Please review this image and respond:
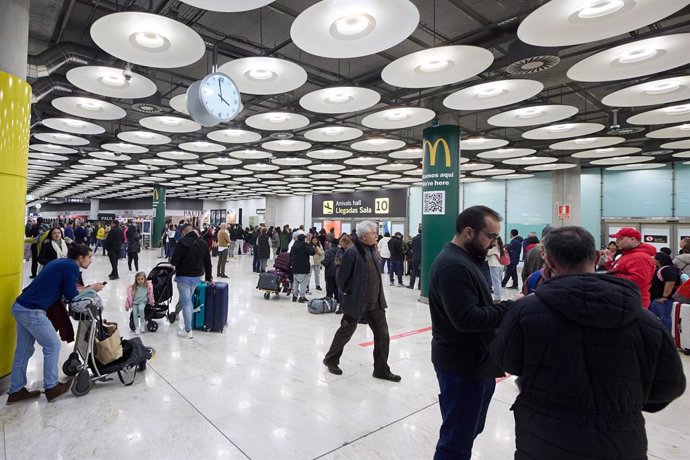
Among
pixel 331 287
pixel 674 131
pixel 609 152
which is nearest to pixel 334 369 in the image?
pixel 331 287

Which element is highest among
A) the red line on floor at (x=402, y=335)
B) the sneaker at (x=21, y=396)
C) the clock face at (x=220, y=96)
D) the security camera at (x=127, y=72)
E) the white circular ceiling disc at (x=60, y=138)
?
the white circular ceiling disc at (x=60, y=138)

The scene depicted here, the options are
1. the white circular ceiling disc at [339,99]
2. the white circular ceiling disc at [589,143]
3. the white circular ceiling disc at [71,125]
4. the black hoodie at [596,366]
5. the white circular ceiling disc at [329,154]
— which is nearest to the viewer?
the black hoodie at [596,366]

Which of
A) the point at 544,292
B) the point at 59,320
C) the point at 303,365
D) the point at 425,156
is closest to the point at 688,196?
the point at 425,156

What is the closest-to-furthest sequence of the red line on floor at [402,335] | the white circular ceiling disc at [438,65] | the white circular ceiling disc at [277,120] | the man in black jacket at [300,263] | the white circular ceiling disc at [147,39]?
1. the white circular ceiling disc at [147,39]
2. the white circular ceiling disc at [438,65]
3. the red line on floor at [402,335]
4. the man in black jacket at [300,263]
5. the white circular ceiling disc at [277,120]

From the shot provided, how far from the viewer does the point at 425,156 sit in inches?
347

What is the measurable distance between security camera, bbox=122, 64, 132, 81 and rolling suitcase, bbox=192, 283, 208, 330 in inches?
142

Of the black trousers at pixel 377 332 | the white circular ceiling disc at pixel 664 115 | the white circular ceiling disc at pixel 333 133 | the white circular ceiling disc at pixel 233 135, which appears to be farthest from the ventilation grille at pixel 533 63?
the white circular ceiling disc at pixel 233 135

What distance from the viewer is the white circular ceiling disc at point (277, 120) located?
8.55 meters

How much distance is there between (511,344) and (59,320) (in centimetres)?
410

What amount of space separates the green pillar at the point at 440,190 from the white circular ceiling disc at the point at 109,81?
5.97 metres

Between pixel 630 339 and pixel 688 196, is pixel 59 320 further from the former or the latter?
pixel 688 196

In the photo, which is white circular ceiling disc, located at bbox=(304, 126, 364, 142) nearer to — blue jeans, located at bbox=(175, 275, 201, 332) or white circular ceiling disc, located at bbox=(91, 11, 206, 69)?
white circular ceiling disc, located at bbox=(91, 11, 206, 69)

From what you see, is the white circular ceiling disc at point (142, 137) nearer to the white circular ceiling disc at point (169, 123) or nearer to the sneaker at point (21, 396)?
the white circular ceiling disc at point (169, 123)

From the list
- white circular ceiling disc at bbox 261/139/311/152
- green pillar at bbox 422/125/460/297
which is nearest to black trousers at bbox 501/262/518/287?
green pillar at bbox 422/125/460/297
